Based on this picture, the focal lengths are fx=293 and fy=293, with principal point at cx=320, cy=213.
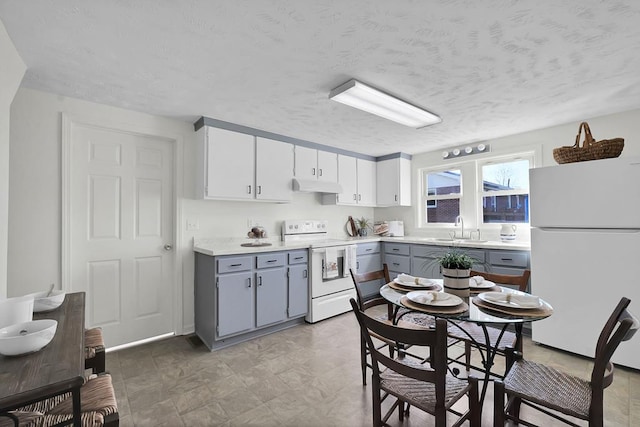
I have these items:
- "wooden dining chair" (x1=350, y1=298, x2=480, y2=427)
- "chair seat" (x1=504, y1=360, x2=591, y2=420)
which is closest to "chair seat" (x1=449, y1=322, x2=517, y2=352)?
"chair seat" (x1=504, y1=360, x2=591, y2=420)

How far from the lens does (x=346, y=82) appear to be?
88.9 inches

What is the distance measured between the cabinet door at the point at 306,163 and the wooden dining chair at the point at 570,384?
290cm

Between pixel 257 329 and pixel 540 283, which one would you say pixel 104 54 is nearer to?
pixel 257 329

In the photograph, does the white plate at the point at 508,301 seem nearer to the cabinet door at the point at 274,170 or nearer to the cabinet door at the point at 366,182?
the cabinet door at the point at 274,170

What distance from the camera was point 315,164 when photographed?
404cm

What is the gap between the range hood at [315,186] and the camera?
3.74 metres

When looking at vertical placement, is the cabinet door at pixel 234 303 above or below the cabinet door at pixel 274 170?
below

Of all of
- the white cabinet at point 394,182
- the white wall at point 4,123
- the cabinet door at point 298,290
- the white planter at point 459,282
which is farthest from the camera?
the white cabinet at point 394,182

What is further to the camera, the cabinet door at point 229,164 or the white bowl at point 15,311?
the cabinet door at point 229,164

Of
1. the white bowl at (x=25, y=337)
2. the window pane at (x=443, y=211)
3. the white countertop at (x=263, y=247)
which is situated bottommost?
the white bowl at (x=25, y=337)

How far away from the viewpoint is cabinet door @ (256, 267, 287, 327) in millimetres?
3066

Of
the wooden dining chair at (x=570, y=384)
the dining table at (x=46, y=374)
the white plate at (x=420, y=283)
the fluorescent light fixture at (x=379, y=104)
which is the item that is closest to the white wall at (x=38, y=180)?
the dining table at (x=46, y=374)

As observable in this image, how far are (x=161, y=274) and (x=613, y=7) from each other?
393cm

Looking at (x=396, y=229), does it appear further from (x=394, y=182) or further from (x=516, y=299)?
(x=516, y=299)
